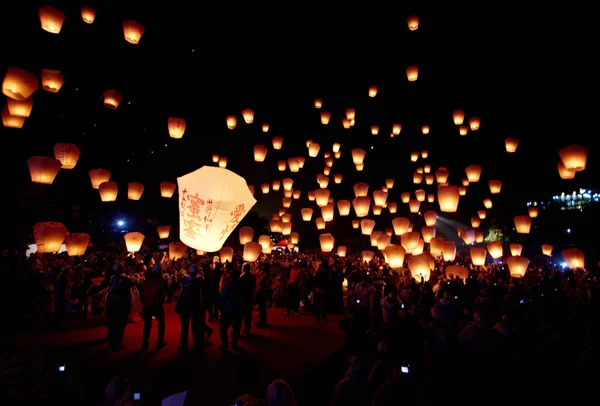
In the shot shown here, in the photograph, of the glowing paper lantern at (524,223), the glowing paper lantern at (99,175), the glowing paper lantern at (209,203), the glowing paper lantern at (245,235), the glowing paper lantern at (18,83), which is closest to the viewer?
the glowing paper lantern at (209,203)

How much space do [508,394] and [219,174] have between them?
5575 mm

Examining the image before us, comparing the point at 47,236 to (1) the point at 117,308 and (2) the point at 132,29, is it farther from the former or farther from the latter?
(2) the point at 132,29

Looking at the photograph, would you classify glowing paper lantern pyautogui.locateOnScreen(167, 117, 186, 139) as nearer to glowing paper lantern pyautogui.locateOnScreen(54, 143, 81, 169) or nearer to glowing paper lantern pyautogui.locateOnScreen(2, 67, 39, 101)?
glowing paper lantern pyautogui.locateOnScreen(54, 143, 81, 169)

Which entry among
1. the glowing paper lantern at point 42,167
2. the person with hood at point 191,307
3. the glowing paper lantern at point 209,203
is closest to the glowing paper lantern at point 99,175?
the glowing paper lantern at point 42,167

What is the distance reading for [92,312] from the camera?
9.59 m

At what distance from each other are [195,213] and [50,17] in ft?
25.0

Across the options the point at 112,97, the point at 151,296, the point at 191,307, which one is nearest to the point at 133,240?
the point at 112,97

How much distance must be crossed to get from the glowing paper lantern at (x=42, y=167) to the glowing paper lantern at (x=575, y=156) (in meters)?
13.8

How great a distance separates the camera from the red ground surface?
4660 millimetres

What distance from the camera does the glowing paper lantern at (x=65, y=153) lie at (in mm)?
10805

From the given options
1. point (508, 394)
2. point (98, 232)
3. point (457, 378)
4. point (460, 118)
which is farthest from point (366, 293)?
point (98, 232)

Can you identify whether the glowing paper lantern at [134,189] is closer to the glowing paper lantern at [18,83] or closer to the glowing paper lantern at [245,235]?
the glowing paper lantern at [245,235]

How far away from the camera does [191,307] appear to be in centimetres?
607

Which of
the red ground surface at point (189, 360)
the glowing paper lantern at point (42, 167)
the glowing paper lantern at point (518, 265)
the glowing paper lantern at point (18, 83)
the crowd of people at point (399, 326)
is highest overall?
the glowing paper lantern at point (18, 83)
